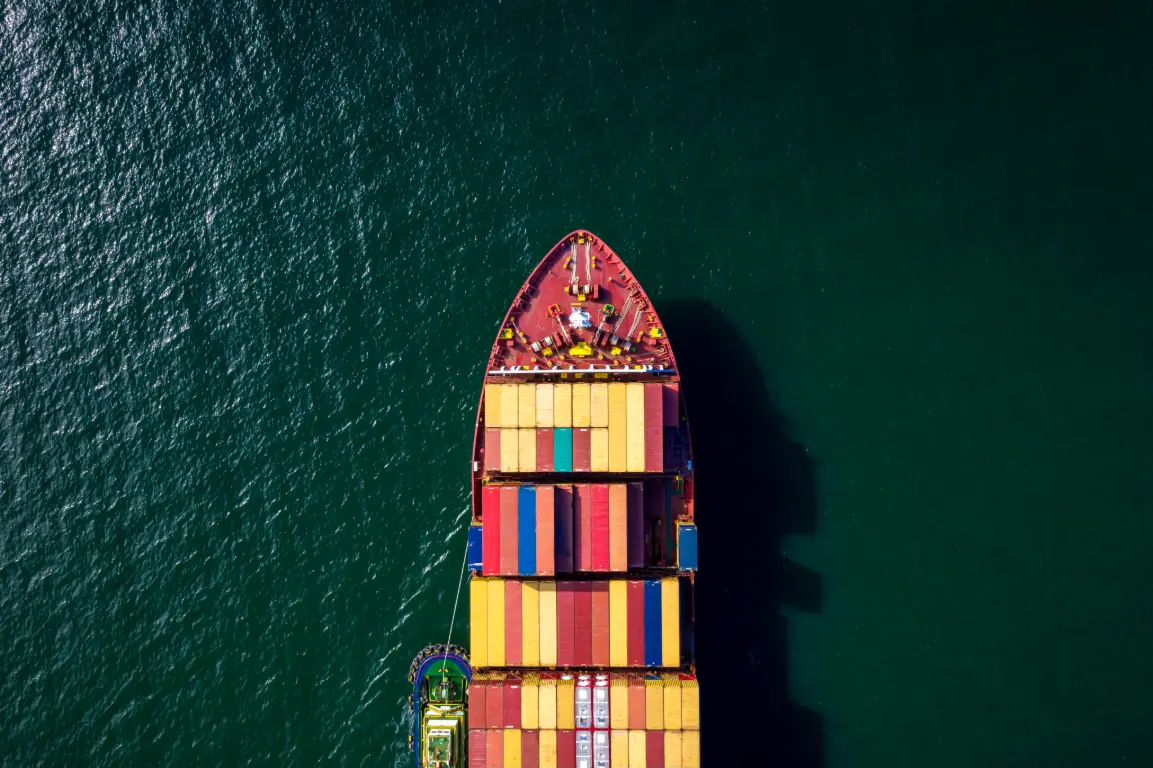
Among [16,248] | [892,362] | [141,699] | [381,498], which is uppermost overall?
[16,248]

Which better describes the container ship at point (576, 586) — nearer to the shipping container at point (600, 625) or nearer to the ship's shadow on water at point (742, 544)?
the shipping container at point (600, 625)

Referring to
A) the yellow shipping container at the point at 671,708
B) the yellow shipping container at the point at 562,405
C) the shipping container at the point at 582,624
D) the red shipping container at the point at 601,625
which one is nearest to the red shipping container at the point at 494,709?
the shipping container at the point at 582,624

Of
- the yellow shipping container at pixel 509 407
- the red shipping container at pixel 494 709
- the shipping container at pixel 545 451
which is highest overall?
the yellow shipping container at pixel 509 407

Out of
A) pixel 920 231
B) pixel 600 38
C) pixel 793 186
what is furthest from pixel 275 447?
pixel 920 231

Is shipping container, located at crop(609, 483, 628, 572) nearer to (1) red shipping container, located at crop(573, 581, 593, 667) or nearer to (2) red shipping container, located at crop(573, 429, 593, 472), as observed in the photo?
(2) red shipping container, located at crop(573, 429, 593, 472)

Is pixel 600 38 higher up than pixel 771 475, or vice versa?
pixel 600 38

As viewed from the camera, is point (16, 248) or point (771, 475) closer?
point (771, 475)

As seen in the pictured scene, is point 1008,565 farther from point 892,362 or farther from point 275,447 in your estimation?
point 275,447
